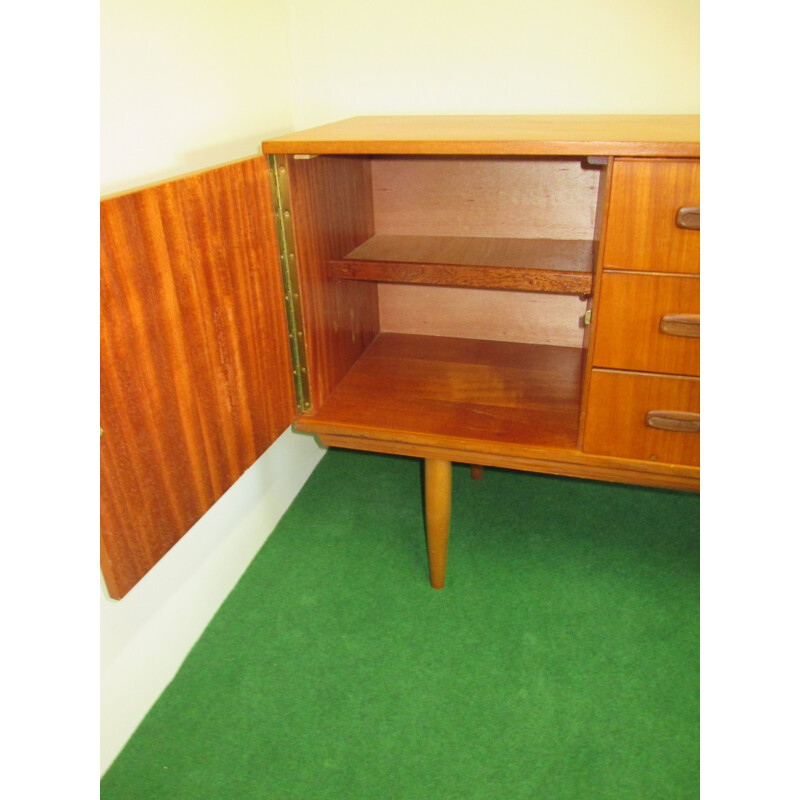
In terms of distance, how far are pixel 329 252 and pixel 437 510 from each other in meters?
0.49

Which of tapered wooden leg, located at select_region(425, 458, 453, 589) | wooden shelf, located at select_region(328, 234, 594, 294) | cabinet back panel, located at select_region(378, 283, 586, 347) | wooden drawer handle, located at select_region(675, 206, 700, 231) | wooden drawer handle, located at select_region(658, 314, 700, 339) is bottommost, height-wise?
tapered wooden leg, located at select_region(425, 458, 453, 589)

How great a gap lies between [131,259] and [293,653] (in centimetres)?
73

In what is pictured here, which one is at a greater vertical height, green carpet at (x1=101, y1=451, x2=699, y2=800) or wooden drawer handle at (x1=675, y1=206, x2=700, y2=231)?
wooden drawer handle at (x1=675, y1=206, x2=700, y2=231)

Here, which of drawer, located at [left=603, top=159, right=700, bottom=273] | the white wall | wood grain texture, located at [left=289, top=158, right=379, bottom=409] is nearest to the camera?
drawer, located at [left=603, top=159, right=700, bottom=273]

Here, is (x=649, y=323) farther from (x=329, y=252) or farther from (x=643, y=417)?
(x=329, y=252)

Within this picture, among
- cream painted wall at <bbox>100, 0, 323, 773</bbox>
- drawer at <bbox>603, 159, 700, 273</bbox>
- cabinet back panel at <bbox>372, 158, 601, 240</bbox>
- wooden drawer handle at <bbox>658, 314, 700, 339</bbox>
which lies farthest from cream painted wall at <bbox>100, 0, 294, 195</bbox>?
wooden drawer handle at <bbox>658, 314, 700, 339</bbox>

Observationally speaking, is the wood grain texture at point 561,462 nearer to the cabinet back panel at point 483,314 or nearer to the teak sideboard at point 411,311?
the teak sideboard at point 411,311

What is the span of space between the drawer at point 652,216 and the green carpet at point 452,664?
64cm

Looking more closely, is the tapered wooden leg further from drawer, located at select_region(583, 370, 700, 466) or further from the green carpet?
drawer, located at select_region(583, 370, 700, 466)

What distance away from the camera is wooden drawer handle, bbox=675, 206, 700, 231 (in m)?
0.78

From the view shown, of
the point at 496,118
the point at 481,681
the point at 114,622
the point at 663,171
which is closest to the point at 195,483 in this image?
the point at 114,622

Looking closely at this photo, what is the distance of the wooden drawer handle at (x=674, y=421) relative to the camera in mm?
900
